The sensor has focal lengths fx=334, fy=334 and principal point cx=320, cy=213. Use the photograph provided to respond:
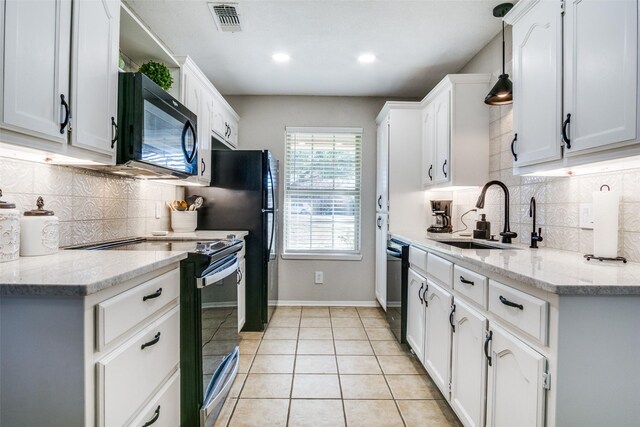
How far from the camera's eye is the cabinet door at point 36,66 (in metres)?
1.07

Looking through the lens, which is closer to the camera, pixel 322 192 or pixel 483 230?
pixel 483 230

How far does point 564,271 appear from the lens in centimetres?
121

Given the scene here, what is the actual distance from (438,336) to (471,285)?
1.87ft

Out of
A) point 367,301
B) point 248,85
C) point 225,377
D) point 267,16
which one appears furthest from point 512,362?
point 248,85

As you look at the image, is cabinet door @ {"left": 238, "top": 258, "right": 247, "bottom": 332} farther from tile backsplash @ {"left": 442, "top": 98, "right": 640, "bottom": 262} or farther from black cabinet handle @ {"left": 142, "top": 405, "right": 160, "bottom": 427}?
tile backsplash @ {"left": 442, "top": 98, "right": 640, "bottom": 262}

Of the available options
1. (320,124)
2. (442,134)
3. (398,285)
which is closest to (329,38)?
(442,134)

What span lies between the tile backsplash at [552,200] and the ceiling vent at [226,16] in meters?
2.03

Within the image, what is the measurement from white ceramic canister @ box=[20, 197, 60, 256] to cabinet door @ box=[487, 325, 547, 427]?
1.89 meters

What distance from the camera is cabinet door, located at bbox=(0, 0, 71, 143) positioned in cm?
107

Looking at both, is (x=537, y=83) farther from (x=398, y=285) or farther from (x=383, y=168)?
(x=383, y=168)

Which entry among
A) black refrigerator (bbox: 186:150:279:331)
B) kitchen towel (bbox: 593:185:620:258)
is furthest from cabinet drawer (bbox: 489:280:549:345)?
black refrigerator (bbox: 186:150:279:331)

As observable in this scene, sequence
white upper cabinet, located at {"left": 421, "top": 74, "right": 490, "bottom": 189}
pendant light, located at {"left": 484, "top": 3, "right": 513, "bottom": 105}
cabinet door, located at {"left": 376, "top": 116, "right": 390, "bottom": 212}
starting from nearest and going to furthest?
pendant light, located at {"left": 484, "top": 3, "right": 513, "bottom": 105} → white upper cabinet, located at {"left": 421, "top": 74, "right": 490, "bottom": 189} → cabinet door, located at {"left": 376, "top": 116, "right": 390, "bottom": 212}

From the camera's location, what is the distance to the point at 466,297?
1.63 metres

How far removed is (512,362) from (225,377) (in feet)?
4.92
